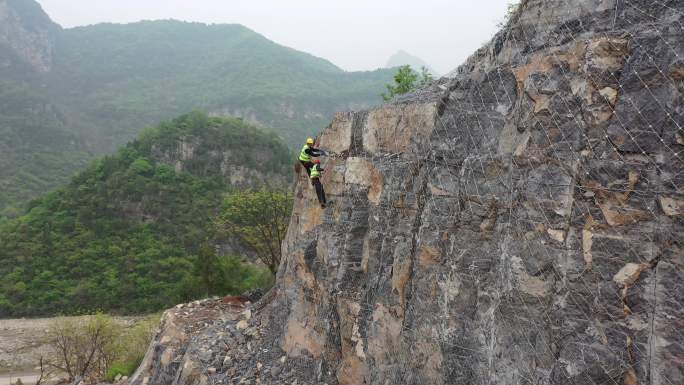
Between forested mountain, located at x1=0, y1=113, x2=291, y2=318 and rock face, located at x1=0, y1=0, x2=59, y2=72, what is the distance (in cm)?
9264

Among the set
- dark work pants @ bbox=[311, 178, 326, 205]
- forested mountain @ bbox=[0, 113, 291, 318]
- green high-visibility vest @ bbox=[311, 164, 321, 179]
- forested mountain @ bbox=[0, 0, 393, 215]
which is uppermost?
forested mountain @ bbox=[0, 0, 393, 215]

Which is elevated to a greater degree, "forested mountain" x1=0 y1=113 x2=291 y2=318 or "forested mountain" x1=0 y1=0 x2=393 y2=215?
"forested mountain" x1=0 y1=0 x2=393 y2=215

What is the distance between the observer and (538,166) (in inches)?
166

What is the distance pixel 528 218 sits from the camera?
4211mm

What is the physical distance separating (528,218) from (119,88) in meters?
128

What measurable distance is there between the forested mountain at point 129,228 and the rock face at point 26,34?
304 ft

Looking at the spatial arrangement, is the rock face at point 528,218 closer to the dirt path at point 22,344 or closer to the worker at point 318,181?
the worker at point 318,181

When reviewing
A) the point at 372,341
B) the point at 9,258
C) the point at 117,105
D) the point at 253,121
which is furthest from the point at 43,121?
the point at 372,341

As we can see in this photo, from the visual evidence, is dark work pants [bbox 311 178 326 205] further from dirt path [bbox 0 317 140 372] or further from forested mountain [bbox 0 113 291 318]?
dirt path [bbox 0 317 140 372]

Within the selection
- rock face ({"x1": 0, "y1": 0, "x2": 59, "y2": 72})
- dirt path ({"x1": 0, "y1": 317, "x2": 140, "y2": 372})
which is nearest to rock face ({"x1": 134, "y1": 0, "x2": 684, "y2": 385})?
dirt path ({"x1": 0, "y1": 317, "x2": 140, "y2": 372})

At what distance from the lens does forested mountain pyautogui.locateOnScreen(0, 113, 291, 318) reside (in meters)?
30.4

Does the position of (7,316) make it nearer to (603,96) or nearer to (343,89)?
(603,96)

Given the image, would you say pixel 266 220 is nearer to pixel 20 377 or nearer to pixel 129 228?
pixel 20 377

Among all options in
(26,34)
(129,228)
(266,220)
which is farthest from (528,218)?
(26,34)
